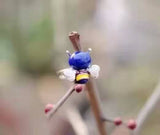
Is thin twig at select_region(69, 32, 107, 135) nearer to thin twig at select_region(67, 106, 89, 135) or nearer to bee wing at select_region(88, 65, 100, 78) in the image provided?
bee wing at select_region(88, 65, 100, 78)

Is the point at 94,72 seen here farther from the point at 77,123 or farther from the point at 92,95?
the point at 77,123

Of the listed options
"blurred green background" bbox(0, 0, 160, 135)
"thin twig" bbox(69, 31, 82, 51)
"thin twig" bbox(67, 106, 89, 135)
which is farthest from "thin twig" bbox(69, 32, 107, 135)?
"blurred green background" bbox(0, 0, 160, 135)

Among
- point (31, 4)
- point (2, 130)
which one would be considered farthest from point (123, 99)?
point (2, 130)

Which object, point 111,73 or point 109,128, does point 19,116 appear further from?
point 111,73

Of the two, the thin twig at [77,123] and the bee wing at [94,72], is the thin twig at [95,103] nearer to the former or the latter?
the bee wing at [94,72]

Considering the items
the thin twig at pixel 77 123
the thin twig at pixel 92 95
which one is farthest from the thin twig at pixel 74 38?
the thin twig at pixel 77 123

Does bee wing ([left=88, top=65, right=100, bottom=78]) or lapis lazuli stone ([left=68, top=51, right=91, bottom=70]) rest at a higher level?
lapis lazuli stone ([left=68, top=51, right=91, bottom=70])
